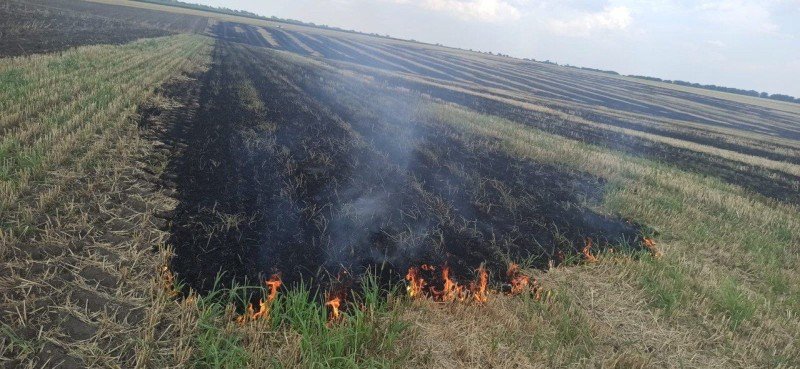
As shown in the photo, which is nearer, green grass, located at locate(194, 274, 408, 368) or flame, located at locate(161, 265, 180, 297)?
green grass, located at locate(194, 274, 408, 368)

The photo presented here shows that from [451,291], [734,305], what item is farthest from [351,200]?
[734,305]

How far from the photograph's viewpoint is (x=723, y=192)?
1184cm

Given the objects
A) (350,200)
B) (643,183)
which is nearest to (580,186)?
(643,183)

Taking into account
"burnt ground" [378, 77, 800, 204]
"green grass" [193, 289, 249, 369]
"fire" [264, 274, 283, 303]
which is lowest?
"green grass" [193, 289, 249, 369]

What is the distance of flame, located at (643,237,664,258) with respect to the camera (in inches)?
257

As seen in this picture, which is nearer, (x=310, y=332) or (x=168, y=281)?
(x=310, y=332)

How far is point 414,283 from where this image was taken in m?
4.70

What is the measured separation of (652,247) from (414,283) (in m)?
4.15

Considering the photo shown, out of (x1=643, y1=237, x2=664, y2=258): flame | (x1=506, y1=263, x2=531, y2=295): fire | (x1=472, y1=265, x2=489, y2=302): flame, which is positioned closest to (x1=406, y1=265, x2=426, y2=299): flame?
(x1=472, y1=265, x2=489, y2=302): flame

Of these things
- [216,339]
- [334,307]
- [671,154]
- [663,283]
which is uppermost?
[671,154]

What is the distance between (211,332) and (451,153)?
26.7 feet

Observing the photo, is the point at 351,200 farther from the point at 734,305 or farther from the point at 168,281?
the point at 734,305

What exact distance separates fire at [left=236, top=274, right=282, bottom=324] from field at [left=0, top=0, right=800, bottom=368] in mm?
27

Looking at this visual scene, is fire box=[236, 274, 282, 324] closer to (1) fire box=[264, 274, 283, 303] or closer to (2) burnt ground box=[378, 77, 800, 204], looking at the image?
(1) fire box=[264, 274, 283, 303]
